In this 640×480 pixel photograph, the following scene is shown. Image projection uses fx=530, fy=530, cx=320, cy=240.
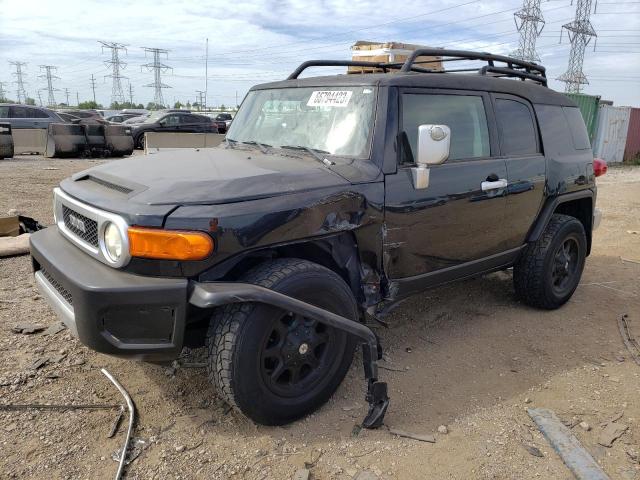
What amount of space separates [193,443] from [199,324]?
607 mm

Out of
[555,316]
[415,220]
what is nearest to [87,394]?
[415,220]

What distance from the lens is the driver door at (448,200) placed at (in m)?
3.29

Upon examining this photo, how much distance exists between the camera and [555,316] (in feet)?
15.2

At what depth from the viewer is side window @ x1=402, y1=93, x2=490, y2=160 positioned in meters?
3.40

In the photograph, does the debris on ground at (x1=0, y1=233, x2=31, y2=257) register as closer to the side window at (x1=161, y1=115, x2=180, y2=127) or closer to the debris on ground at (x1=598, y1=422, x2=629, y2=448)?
the debris on ground at (x1=598, y1=422, x2=629, y2=448)

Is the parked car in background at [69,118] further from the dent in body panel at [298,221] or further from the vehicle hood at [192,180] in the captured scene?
the dent in body panel at [298,221]

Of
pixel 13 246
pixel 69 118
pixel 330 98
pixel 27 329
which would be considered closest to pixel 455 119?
pixel 330 98

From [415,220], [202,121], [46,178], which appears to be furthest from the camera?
[202,121]

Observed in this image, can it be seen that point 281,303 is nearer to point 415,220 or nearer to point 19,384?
point 415,220

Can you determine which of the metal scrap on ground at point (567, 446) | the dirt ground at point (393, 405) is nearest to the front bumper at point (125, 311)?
the dirt ground at point (393, 405)

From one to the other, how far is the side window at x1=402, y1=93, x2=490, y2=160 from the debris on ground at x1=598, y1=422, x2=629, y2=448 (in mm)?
1881

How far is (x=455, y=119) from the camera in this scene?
12.1ft

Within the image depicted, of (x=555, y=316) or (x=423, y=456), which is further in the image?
(x=555, y=316)

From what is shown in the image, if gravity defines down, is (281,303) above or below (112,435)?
above
